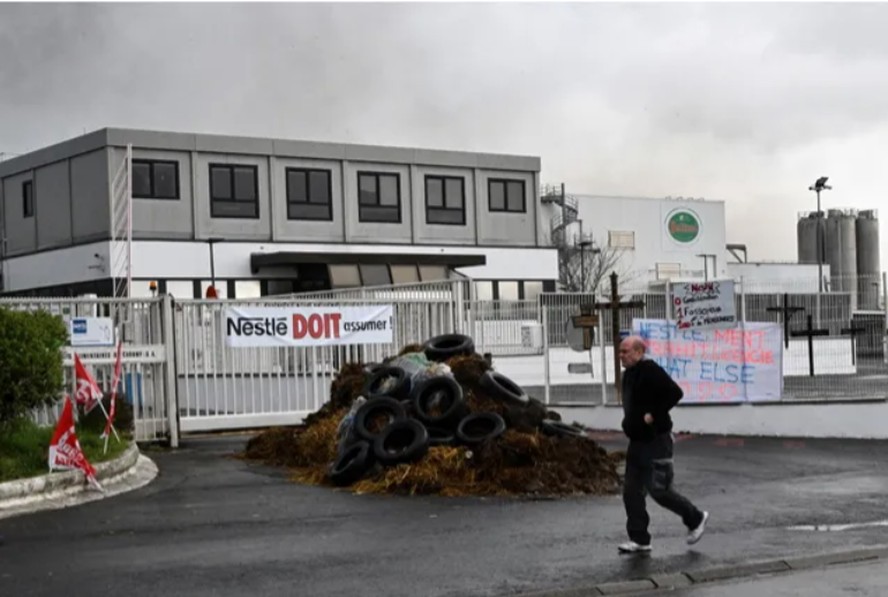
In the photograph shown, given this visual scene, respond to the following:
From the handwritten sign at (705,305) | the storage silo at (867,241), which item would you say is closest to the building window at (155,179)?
the handwritten sign at (705,305)

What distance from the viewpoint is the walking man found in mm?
10430

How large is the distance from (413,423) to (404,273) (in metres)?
36.2

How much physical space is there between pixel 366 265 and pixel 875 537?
4024cm

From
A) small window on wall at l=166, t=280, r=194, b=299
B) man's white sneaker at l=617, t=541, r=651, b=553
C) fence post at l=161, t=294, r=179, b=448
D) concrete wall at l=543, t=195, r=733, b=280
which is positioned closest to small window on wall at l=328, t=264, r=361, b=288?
small window on wall at l=166, t=280, r=194, b=299

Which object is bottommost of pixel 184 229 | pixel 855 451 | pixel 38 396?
pixel 855 451

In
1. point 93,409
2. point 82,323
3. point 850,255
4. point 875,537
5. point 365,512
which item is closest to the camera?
point 875,537

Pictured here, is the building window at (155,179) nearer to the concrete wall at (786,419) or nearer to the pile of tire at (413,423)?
the concrete wall at (786,419)

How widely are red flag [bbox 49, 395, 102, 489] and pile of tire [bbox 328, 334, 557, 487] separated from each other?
2995 mm

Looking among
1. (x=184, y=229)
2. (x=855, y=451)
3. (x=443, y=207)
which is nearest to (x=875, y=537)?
(x=855, y=451)

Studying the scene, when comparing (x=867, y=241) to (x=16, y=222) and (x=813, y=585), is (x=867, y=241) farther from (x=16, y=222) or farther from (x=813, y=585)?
(x=813, y=585)

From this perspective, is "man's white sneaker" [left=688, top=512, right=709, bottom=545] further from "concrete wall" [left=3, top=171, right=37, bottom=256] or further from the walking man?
"concrete wall" [left=3, top=171, right=37, bottom=256]

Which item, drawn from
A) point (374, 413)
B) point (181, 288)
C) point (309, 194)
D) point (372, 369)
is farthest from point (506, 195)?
point (374, 413)

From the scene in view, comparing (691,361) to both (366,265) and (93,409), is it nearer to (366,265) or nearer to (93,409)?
(93,409)

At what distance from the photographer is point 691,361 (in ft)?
73.0
